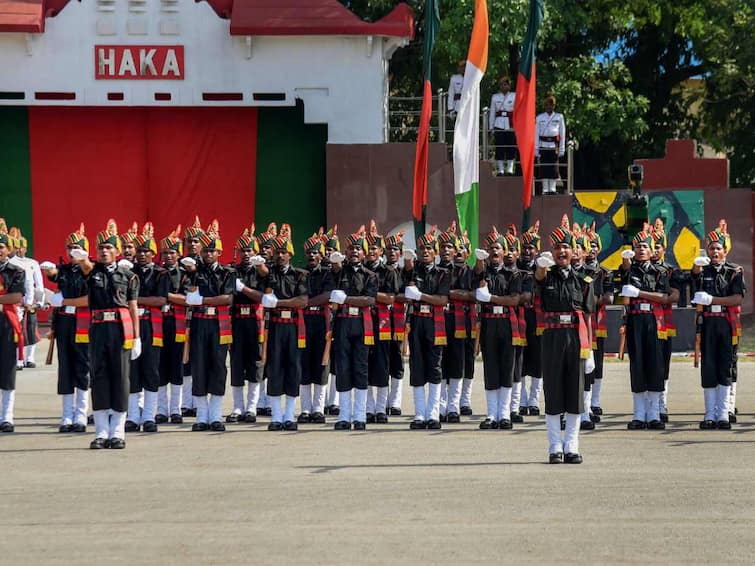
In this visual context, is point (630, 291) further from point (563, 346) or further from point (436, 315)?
point (563, 346)

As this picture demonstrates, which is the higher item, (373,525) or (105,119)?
(105,119)

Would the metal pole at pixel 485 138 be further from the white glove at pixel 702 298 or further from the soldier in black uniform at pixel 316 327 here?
the white glove at pixel 702 298

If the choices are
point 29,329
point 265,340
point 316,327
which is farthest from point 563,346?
point 29,329

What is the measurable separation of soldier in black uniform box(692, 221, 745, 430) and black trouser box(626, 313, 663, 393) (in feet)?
1.64

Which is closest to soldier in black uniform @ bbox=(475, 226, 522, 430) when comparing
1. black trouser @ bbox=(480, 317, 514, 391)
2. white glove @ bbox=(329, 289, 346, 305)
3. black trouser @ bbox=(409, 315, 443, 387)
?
black trouser @ bbox=(480, 317, 514, 391)

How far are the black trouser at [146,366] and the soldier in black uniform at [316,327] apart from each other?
162cm

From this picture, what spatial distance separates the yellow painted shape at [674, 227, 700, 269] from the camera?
29.3 meters

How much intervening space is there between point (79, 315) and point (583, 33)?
1992cm

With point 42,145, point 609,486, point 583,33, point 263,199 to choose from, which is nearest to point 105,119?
point 42,145

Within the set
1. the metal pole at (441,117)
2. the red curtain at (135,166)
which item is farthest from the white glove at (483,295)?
the red curtain at (135,166)

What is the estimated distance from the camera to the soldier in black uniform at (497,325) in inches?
650

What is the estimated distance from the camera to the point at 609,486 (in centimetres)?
1254

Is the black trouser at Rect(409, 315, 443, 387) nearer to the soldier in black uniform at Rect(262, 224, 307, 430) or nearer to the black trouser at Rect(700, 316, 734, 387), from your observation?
the soldier in black uniform at Rect(262, 224, 307, 430)

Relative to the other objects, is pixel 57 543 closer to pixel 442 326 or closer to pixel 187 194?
pixel 442 326
